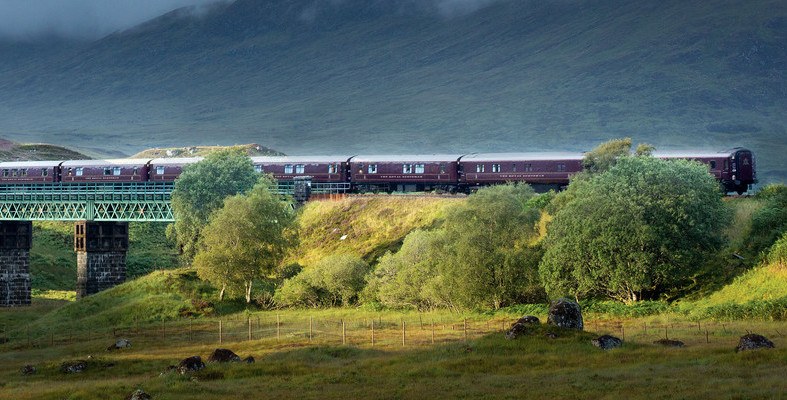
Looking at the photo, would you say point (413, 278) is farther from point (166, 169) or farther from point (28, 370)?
point (166, 169)

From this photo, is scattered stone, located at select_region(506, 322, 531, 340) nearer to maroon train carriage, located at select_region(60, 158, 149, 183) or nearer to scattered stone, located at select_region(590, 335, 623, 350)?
scattered stone, located at select_region(590, 335, 623, 350)

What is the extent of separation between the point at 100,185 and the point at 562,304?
263 ft

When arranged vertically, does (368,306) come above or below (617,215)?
below

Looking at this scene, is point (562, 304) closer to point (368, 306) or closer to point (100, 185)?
point (368, 306)

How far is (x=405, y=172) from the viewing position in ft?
400

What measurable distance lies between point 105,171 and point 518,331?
83.3 meters

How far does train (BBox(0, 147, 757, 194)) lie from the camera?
10731cm

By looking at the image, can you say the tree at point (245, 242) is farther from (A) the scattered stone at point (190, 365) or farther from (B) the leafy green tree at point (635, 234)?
(A) the scattered stone at point (190, 365)

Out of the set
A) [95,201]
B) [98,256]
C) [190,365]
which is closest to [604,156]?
[98,256]

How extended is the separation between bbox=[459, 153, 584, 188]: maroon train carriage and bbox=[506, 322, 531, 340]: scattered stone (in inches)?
2046

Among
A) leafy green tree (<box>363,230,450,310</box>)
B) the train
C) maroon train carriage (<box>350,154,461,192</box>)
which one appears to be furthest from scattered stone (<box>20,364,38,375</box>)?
maroon train carriage (<box>350,154,461,192</box>)

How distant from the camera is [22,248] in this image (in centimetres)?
12288

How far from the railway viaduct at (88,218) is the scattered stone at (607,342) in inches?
2610

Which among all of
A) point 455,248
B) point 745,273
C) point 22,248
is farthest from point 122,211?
point 745,273
